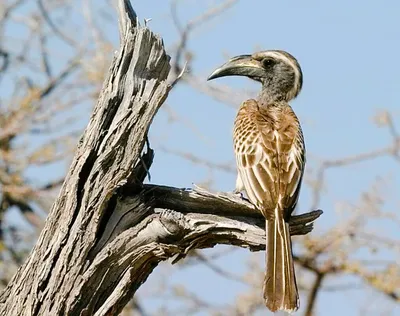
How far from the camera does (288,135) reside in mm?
5277

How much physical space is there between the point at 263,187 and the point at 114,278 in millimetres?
828

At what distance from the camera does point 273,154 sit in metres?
5.09

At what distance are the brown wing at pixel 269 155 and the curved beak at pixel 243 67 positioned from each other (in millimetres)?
235

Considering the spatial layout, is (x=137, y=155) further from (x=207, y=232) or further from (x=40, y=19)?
(x=40, y=19)

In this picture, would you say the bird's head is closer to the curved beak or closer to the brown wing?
the curved beak

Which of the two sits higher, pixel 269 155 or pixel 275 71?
pixel 275 71

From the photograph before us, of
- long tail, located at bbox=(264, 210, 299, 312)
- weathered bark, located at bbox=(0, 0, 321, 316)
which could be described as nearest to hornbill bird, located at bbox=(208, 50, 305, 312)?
long tail, located at bbox=(264, 210, 299, 312)

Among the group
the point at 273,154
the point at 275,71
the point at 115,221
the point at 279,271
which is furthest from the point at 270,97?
the point at 115,221

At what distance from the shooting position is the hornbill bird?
454cm

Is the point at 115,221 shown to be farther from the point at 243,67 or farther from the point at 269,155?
the point at 243,67

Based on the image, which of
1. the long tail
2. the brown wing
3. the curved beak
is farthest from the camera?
the curved beak

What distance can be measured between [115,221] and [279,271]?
2.36 ft

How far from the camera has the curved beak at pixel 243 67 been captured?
582 centimetres

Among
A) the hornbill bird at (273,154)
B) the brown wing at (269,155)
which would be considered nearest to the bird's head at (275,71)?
the hornbill bird at (273,154)
